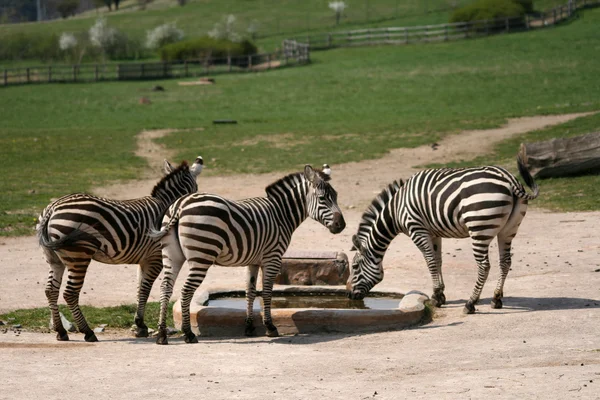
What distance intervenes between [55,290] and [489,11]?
5563 cm

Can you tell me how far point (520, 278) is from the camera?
1348 centimetres

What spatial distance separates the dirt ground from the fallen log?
6.20 meters

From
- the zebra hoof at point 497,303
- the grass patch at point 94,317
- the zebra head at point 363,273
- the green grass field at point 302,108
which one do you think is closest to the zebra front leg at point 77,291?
the grass patch at point 94,317

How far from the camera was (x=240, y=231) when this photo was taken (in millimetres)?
10555

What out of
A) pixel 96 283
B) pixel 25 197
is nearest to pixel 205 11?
pixel 25 197

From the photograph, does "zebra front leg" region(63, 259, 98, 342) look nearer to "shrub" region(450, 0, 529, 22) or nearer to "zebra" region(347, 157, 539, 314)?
"zebra" region(347, 157, 539, 314)

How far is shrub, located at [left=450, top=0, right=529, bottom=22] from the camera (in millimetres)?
62156

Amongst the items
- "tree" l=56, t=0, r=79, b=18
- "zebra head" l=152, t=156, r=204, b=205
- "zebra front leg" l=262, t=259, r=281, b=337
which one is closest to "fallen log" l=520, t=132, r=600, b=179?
"zebra head" l=152, t=156, r=204, b=205

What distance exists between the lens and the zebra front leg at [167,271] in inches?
411

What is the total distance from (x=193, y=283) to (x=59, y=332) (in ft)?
5.35

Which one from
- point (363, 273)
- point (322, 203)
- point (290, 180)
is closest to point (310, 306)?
point (363, 273)

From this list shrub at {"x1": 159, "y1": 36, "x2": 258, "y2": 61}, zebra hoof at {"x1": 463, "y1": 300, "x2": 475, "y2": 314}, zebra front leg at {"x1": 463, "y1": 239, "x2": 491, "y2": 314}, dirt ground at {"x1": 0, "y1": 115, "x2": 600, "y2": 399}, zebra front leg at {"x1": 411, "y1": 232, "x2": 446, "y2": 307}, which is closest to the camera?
dirt ground at {"x1": 0, "y1": 115, "x2": 600, "y2": 399}

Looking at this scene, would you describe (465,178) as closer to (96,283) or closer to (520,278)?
(520,278)

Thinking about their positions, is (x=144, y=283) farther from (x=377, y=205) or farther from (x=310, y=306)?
(x=377, y=205)
